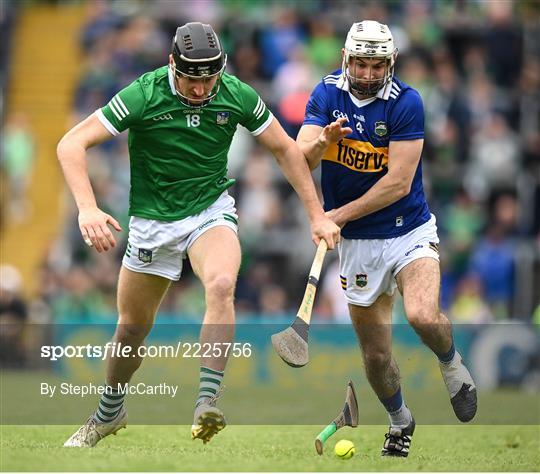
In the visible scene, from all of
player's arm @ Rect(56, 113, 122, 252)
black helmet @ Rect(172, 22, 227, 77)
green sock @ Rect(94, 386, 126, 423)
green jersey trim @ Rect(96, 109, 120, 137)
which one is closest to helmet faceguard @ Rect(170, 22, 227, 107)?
black helmet @ Rect(172, 22, 227, 77)

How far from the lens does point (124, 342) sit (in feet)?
30.2

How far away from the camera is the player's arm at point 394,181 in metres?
9.23

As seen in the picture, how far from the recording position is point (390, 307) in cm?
961

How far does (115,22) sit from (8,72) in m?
2.19

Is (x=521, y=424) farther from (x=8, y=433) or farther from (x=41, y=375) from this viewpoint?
(x=41, y=375)

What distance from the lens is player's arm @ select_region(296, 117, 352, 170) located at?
9.06 meters

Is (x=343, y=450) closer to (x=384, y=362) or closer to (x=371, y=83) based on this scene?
(x=384, y=362)

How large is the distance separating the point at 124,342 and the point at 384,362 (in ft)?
5.74

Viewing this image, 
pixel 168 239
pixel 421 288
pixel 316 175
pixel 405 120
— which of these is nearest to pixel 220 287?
pixel 168 239

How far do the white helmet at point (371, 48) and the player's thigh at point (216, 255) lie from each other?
1304 mm

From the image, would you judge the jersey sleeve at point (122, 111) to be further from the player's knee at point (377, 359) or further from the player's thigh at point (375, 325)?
the player's knee at point (377, 359)

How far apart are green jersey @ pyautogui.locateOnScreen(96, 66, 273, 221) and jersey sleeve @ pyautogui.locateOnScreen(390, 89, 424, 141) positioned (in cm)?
82

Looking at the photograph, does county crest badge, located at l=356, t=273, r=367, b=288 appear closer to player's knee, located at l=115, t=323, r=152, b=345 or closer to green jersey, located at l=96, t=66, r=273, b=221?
green jersey, located at l=96, t=66, r=273, b=221

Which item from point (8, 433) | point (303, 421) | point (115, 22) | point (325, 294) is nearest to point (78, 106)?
point (115, 22)
